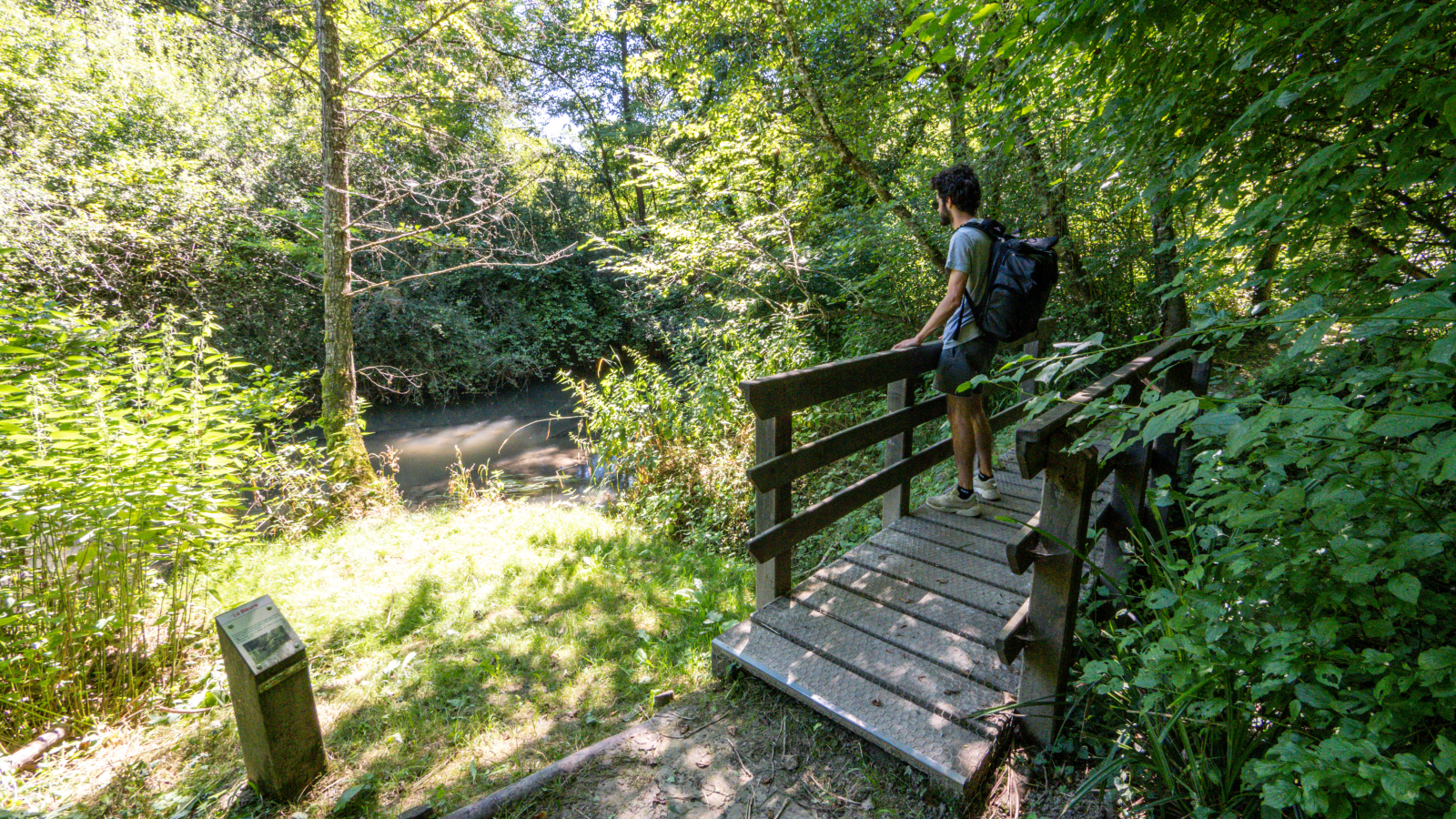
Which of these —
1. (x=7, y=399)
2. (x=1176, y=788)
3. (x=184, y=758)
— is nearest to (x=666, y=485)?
(x=184, y=758)

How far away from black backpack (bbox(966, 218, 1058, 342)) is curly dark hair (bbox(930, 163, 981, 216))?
0.45 feet

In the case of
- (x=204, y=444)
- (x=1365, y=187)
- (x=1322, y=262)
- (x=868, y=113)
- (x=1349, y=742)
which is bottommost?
(x=1349, y=742)

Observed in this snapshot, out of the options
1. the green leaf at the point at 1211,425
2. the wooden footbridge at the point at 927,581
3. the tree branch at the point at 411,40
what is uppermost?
the tree branch at the point at 411,40

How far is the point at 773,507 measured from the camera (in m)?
2.68

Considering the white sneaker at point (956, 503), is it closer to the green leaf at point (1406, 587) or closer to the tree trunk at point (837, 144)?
the green leaf at point (1406, 587)

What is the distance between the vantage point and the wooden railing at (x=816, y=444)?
2.53 meters

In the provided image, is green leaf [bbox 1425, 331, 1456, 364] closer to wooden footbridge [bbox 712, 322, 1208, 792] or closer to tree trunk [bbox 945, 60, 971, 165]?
wooden footbridge [bbox 712, 322, 1208, 792]

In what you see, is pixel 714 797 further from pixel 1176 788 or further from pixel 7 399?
pixel 7 399

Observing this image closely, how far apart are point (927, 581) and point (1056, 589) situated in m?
0.92

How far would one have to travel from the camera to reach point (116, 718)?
2.76 m

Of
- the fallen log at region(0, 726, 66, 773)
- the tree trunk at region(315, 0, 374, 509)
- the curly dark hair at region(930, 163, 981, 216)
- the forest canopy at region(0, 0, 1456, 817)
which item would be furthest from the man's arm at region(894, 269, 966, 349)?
the tree trunk at region(315, 0, 374, 509)

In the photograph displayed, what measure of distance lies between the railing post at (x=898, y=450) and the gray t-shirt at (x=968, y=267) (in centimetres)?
34

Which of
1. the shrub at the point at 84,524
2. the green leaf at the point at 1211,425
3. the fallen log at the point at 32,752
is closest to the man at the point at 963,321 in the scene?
the green leaf at the point at 1211,425

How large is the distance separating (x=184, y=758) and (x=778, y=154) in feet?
25.8
